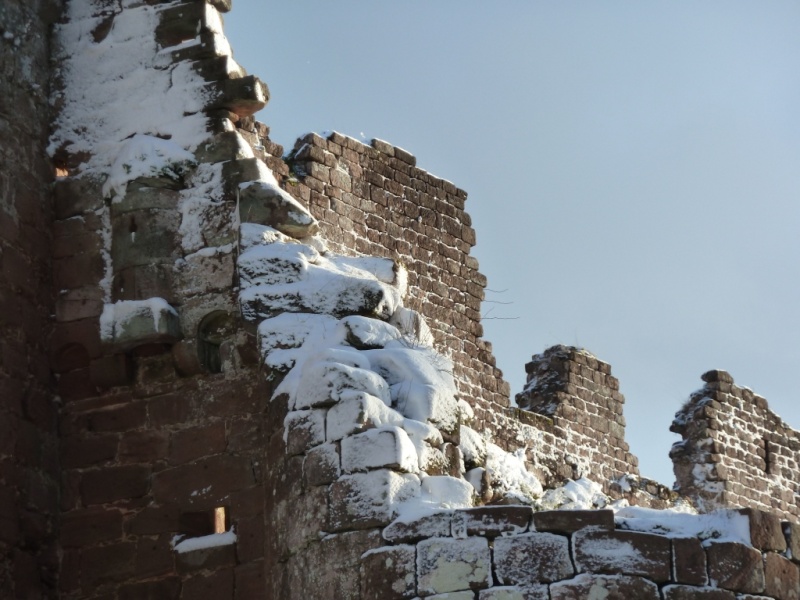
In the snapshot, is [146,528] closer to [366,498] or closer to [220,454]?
[220,454]

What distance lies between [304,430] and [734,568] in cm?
A: 221

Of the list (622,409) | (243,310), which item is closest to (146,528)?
(243,310)

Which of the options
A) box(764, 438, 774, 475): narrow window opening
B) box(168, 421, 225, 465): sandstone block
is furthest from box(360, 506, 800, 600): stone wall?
box(764, 438, 774, 475): narrow window opening

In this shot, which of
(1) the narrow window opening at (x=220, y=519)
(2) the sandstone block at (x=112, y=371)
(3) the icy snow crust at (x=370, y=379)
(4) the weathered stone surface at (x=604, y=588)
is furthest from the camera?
(2) the sandstone block at (x=112, y=371)

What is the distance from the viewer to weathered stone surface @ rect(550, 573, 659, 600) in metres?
8.23

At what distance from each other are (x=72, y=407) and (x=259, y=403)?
118cm

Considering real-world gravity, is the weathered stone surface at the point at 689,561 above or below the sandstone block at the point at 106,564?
below

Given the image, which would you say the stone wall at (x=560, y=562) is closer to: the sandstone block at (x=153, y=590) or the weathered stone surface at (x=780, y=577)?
the weathered stone surface at (x=780, y=577)

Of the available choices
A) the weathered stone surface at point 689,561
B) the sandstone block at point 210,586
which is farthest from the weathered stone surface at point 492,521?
the sandstone block at point 210,586

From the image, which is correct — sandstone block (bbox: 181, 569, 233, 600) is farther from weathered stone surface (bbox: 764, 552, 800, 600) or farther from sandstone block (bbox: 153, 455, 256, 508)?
weathered stone surface (bbox: 764, 552, 800, 600)

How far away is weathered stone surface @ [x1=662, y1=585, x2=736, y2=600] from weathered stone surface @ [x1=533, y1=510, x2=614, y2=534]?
371mm

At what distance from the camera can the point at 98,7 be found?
11539mm

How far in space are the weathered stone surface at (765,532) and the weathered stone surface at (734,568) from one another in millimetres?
83

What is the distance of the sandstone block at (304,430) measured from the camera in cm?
922
